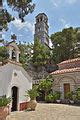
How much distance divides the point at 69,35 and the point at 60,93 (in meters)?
19.1

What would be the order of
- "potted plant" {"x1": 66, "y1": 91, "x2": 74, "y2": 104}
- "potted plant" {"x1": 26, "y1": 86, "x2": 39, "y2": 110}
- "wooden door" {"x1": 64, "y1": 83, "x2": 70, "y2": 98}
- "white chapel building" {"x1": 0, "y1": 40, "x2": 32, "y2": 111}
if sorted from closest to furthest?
"white chapel building" {"x1": 0, "y1": 40, "x2": 32, "y2": 111}, "potted plant" {"x1": 26, "y1": 86, "x2": 39, "y2": 110}, "potted plant" {"x1": 66, "y1": 91, "x2": 74, "y2": 104}, "wooden door" {"x1": 64, "y1": 83, "x2": 70, "y2": 98}

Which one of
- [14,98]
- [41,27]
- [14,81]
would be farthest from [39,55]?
[14,81]

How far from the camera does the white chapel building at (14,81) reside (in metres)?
13.9

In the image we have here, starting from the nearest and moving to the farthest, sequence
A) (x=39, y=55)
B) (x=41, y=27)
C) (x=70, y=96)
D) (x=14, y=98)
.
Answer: (x=14, y=98)
(x=70, y=96)
(x=39, y=55)
(x=41, y=27)

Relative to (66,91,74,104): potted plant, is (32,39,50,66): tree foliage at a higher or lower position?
higher

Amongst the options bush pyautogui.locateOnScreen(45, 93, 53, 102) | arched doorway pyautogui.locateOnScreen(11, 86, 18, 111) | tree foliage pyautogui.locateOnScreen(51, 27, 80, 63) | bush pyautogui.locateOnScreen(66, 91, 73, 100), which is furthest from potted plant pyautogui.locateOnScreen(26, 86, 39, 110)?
tree foliage pyautogui.locateOnScreen(51, 27, 80, 63)

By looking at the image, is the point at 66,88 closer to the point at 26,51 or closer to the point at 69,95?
the point at 69,95

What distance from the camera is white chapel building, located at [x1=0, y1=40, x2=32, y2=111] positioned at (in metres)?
13.9

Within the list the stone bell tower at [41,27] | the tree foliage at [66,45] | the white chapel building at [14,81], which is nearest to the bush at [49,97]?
the white chapel building at [14,81]

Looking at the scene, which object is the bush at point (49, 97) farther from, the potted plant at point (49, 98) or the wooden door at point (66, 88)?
the wooden door at point (66, 88)

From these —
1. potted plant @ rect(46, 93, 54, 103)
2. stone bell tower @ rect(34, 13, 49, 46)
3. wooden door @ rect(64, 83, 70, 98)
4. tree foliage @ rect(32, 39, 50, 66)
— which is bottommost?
potted plant @ rect(46, 93, 54, 103)

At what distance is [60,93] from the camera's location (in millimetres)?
23031

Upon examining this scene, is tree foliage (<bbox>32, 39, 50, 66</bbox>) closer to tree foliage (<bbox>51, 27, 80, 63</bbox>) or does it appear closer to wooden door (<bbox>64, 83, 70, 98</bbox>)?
tree foliage (<bbox>51, 27, 80, 63</bbox>)

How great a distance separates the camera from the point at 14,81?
49.0ft
